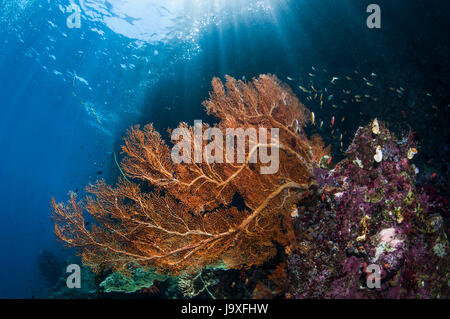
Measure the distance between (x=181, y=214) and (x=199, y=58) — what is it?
1317cm

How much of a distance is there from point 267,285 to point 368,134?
383 centimetres

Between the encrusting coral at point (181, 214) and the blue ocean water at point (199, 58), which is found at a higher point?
the blue ocean water at point (199, 58)

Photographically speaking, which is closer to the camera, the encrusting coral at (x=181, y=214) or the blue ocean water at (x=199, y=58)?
the encrusting coral at (x=181, y=214)

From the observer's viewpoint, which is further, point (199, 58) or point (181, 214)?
point (199, 58)

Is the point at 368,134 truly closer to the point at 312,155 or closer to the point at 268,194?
the point at 312,155

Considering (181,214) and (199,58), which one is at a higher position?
(199,58)

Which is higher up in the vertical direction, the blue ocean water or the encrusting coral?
the blue ocean water

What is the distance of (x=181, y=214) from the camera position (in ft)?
12.7

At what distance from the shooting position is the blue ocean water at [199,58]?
761 centimetres

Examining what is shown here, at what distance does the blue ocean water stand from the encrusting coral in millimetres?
2189

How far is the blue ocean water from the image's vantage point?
7.61m

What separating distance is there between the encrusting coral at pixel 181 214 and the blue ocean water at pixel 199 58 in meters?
2.19

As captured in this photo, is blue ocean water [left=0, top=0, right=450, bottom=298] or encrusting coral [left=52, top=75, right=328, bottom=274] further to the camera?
blue ocean water [left=0, top=0, right=450, bottom=298]
